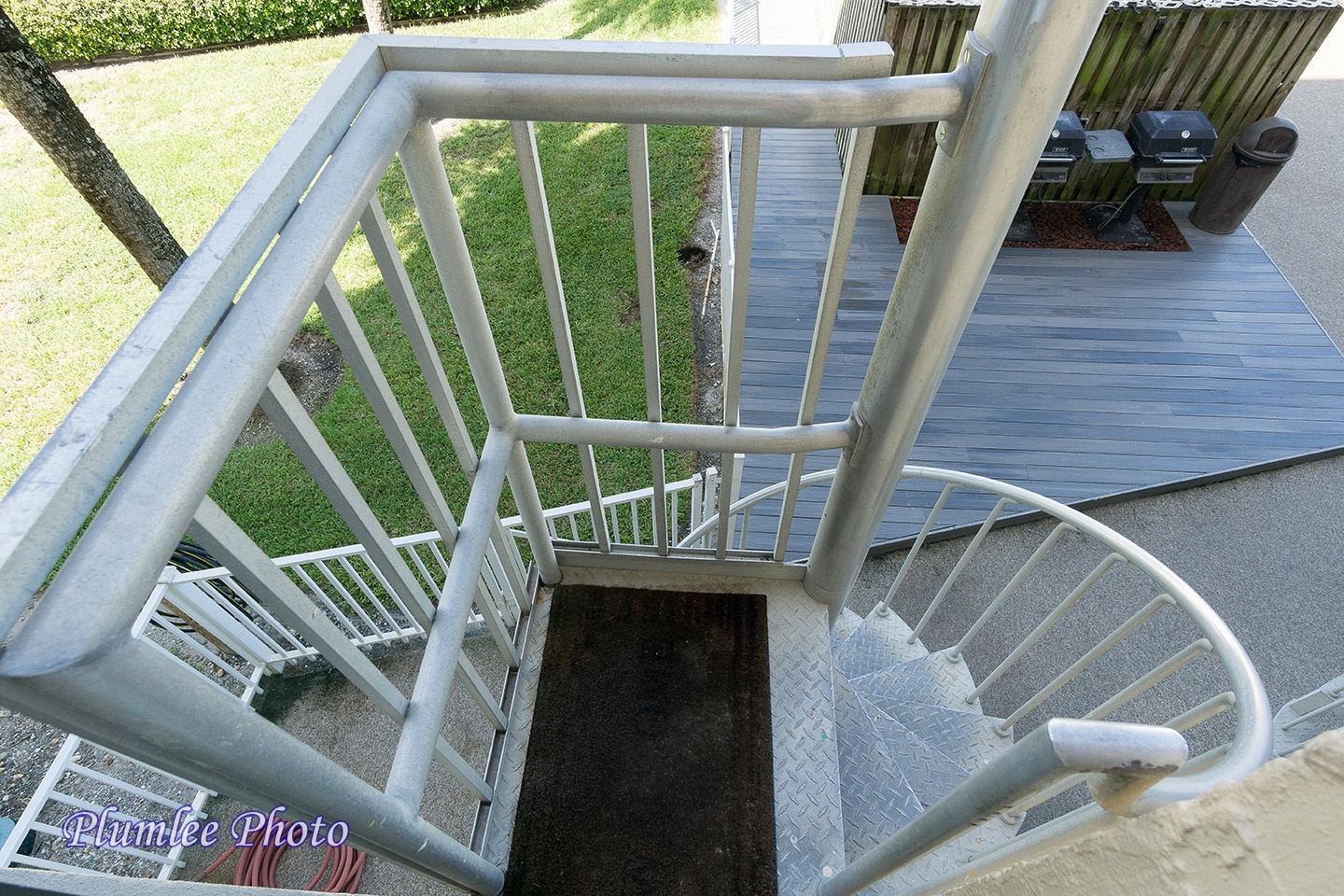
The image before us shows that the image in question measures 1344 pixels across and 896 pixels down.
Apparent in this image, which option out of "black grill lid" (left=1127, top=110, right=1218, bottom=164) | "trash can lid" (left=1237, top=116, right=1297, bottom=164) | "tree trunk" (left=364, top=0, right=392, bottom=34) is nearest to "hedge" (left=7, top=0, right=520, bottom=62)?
"tree trunk" (left=364, top=0, right=392, bottom=34)

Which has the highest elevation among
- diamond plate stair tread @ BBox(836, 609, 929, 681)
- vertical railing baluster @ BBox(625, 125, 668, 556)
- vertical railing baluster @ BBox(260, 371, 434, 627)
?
vertical railing baluster @ BBox(625, 125, 668, 556)

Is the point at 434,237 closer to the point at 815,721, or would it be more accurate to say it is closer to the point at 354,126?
the point at 354,126

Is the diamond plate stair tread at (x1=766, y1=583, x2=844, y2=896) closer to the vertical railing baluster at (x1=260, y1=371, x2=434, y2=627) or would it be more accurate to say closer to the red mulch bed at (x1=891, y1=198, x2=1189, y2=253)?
the vertical railing baluster at (x1=260, y1=371, x2=434, y2=627)

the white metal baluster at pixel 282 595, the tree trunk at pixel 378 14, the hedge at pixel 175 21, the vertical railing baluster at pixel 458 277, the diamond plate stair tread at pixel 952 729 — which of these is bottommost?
the white metal baluster at pixel 282 595

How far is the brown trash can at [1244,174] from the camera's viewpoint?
579 cm

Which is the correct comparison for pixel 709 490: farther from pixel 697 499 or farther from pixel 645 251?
pixel 645 251

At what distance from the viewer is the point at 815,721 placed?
2.34 metres

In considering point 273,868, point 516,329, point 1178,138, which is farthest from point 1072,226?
point 273,868

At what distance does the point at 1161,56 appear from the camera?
578 cm

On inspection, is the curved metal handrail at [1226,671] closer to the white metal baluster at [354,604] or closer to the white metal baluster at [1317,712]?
the white metal baluster at [1317,712]

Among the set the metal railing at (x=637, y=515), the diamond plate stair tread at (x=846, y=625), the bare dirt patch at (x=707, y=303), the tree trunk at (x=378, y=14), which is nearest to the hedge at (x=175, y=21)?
the tree trunk at (x=378, y=14)

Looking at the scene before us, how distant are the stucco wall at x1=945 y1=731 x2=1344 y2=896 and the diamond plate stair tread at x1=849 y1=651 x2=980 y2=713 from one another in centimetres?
250

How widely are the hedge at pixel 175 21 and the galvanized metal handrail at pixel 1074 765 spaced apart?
14.9 metres

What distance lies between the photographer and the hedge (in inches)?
435
